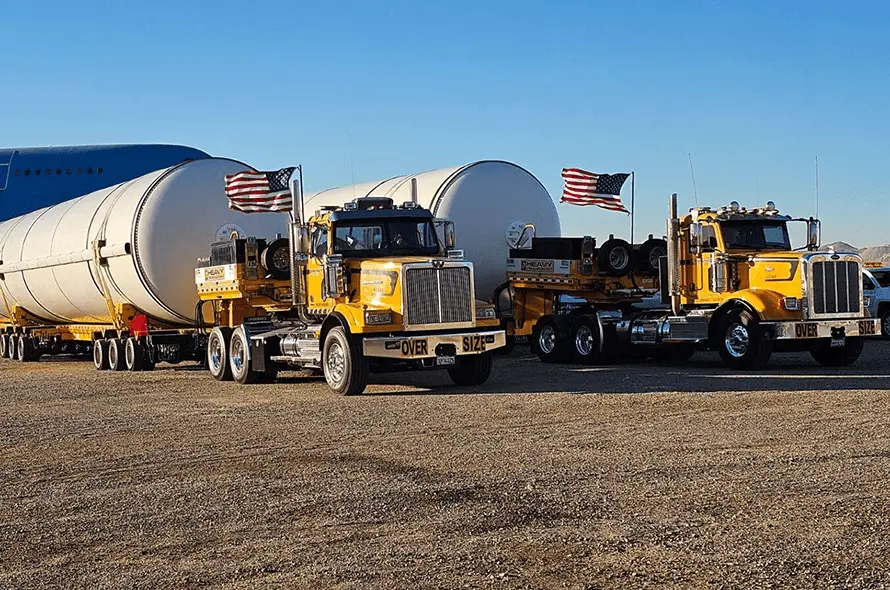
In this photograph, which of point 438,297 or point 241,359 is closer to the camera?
point 438,297

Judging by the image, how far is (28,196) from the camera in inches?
2501

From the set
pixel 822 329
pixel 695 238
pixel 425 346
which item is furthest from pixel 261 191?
pixel 822 329

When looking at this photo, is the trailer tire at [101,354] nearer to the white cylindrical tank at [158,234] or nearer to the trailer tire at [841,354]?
the white cylindrical tank at [158,234]

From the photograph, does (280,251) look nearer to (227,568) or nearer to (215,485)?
(215,485)

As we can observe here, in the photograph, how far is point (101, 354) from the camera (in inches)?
985

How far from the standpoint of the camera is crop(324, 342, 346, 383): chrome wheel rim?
17203 millimetres

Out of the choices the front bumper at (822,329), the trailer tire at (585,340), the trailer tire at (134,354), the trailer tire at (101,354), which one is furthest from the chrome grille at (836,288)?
the trailer tire at (101,354)

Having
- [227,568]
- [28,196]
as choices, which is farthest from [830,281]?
[28,196]

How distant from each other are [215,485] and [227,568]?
Result: 2.83 m

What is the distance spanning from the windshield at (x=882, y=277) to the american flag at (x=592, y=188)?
10.5 metres

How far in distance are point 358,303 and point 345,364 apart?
1.11 metres

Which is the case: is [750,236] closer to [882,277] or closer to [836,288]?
[836,288]

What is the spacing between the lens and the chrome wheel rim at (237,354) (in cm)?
2002

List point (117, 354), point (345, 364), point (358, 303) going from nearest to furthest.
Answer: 1. point (345, 364)
2. point (358, 303)
3. point (117, 354)
